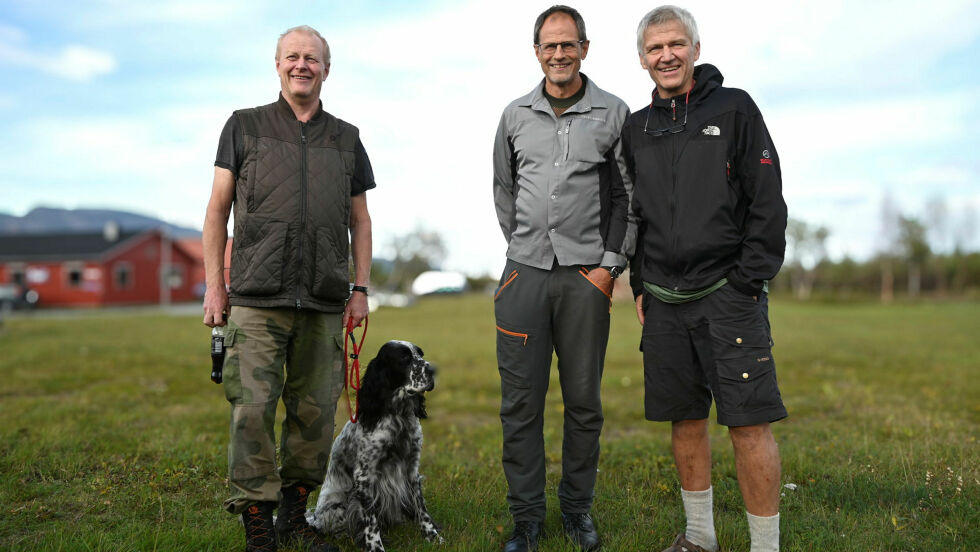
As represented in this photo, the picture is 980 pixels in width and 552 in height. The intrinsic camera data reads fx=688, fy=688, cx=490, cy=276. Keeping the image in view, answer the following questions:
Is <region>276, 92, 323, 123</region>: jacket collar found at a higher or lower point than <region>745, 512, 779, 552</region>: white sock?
higher

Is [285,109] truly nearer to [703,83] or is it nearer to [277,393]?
[277,393]

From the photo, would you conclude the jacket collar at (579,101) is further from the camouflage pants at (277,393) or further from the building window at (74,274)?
the building window at (74,274)

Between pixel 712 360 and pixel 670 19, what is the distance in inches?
69.5

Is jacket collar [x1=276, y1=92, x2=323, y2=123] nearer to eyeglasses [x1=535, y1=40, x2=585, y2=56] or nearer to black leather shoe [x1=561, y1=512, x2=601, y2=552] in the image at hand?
eyeglasses [x1=535, y1=40, x2=585, y2=56]

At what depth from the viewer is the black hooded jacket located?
3.31 m

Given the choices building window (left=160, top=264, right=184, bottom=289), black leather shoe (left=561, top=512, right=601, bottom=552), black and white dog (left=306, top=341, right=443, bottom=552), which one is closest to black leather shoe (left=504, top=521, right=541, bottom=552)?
black leather shoe (left=561, top=512, right=601, bottom=552)

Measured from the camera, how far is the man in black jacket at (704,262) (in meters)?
3.33

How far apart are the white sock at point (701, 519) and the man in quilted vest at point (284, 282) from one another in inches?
78.5

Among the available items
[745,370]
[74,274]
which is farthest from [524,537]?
[74,274]

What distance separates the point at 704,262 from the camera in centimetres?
345

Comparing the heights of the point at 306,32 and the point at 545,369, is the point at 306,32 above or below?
above

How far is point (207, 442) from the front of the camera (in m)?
6.07

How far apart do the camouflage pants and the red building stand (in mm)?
48382

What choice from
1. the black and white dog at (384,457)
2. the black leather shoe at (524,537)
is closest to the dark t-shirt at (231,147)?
the black and white dog at (384,457)
